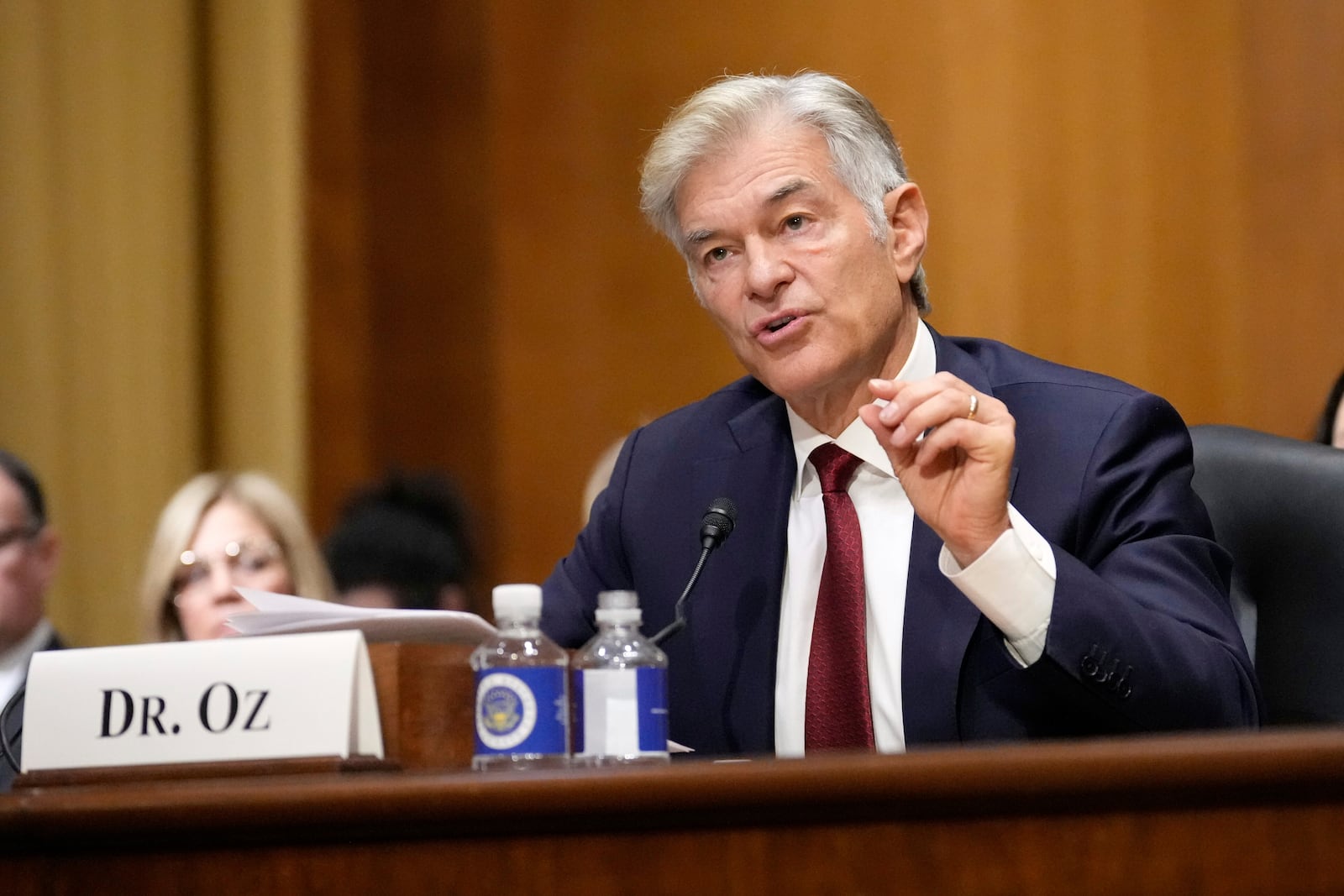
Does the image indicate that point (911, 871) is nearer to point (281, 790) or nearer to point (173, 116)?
point (281, 790)

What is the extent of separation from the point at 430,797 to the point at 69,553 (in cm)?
304

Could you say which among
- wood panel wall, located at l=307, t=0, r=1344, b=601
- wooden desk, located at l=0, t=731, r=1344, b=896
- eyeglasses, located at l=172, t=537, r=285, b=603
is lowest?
wooden desk, located at l=0, t=731, r=1344, b=896

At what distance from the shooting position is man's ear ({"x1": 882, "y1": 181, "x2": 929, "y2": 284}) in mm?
1820

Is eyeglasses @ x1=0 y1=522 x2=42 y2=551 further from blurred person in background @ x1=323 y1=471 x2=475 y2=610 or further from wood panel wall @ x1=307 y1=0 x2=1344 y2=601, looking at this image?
wood panel wall @ x1=307 y1=0 x2=1344 y2=601

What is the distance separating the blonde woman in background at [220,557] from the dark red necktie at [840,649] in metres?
1.47

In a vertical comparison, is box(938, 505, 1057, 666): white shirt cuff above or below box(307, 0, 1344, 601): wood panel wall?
below

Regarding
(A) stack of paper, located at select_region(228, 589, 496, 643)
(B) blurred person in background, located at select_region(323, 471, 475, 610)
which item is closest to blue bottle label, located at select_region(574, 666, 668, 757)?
(A) stack of paper, located at select_region(228, 589, 496, 643)

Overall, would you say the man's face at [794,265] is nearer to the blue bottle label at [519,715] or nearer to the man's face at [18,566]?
the blue bottle label at [519,715]

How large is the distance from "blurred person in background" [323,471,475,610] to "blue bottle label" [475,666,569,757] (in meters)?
2.13

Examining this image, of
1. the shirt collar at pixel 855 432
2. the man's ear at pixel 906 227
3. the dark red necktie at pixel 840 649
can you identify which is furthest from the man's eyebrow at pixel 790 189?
the dark red necktie at pixel 840 649

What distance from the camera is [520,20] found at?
387cm

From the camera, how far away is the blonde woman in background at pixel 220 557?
2.81 m

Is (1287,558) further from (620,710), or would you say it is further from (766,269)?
(620,710)

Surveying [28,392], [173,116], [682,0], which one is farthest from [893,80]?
[28,392]
